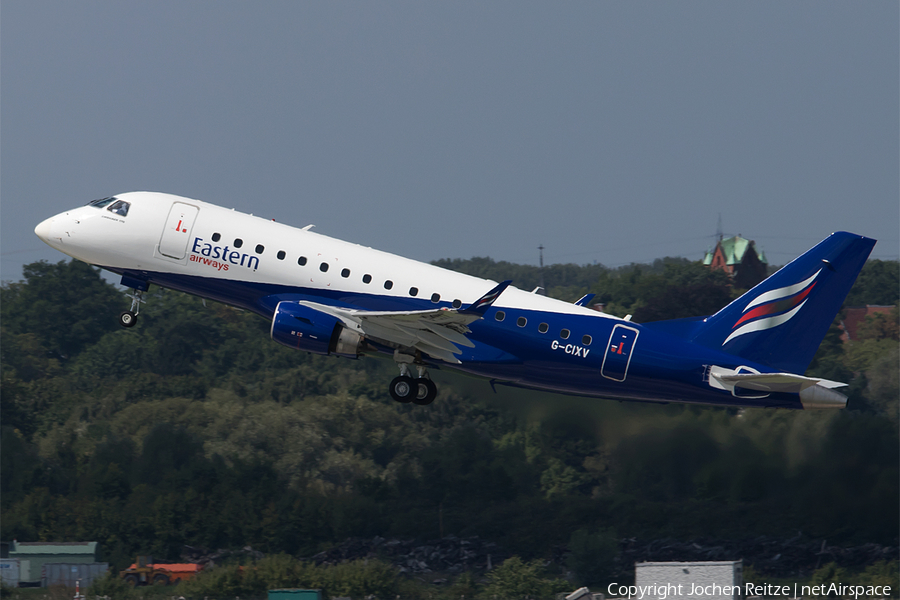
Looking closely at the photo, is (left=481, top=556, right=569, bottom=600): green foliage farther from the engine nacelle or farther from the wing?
the engine nacelle

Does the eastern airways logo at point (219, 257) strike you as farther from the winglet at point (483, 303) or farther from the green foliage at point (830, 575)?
the green foliage at point (830, 575)

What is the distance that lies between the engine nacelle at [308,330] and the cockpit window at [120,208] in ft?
21.6

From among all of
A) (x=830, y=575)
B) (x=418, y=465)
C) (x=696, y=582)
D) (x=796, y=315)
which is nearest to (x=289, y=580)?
(x=418, y=465)

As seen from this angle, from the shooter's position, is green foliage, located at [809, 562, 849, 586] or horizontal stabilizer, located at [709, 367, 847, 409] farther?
green foliage, located at [809, 562, 849, 586]

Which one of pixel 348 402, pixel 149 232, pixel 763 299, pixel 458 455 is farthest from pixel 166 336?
pixel 763 299

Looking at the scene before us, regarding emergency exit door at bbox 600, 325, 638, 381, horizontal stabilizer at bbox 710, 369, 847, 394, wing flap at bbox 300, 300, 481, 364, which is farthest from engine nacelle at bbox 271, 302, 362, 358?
horizontal stabilizer at bbox 710, 369, 847, 394

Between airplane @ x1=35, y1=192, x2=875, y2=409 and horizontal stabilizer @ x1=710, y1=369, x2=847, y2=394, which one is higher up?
airplane @ x1=35, y1=192, x2=875, y2=409

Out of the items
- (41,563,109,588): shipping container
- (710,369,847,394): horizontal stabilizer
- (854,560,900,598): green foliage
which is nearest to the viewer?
(710,369,847,394): horizontal stabilizer

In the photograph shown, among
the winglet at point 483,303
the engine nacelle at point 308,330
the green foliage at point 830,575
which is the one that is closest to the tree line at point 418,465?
the green foliage at point 830,575

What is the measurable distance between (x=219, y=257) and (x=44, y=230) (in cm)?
668

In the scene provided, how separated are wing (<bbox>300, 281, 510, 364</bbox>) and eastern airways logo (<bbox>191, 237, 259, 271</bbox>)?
7.37 feet

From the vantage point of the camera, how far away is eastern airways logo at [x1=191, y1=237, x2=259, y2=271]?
32.1 metres

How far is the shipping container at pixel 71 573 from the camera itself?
1980 inches

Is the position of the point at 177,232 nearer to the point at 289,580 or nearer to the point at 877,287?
the point at 289,580
